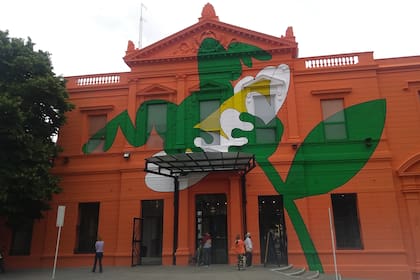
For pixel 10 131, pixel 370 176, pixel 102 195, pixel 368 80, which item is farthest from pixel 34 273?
pixel 368 80

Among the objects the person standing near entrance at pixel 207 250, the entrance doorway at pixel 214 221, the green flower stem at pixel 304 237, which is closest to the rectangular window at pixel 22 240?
the entrance doorway at pixel 214 221

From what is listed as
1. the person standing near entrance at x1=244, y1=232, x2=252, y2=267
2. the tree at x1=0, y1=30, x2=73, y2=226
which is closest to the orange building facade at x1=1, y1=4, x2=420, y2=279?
the person standing near entrance at x1=244, y1=232, x2=252, y2=267

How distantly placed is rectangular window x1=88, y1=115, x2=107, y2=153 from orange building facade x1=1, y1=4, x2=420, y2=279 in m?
0.08

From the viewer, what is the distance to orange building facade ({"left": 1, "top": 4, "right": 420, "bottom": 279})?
17562 mm

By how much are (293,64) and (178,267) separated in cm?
1218

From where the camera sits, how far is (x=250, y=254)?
16500mm

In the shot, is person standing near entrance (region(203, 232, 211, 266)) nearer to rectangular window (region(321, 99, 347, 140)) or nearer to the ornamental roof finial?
rectangular window (region(321, 99, 347, 140))

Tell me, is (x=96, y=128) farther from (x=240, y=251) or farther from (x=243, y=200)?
(x=240, y=251)

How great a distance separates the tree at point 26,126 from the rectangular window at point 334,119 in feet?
44.5

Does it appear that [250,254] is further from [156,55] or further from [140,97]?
[156,55]

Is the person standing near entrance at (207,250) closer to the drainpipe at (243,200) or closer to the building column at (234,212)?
the building column at (234,212)

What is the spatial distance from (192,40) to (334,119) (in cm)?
912

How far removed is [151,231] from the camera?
62.9 feet

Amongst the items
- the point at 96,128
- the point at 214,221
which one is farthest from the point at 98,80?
the point at 214,221
